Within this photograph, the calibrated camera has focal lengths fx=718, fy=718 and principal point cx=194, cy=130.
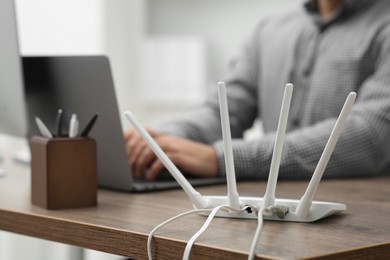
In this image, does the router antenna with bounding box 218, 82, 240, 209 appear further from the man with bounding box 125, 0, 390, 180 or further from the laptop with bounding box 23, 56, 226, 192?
the man with bounding box 125, 0, 390, 180

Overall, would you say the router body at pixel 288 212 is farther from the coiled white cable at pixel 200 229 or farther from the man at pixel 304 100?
the man at pixel 304 100

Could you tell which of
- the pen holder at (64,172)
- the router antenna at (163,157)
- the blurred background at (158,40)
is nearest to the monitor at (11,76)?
the pen holder at (64,172)

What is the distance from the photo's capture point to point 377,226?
2.90 feet

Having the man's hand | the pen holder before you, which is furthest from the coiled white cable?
the man's hand

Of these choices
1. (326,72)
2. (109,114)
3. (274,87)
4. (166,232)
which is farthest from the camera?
(274,87)

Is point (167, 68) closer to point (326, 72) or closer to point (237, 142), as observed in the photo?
point (326, 72)

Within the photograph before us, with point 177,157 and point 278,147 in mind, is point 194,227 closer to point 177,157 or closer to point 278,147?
point 278,147

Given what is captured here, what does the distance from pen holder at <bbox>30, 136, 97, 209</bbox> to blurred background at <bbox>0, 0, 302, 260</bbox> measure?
6.89 ft

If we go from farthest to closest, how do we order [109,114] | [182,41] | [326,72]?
[182,41] < [326,72] < [109,114]

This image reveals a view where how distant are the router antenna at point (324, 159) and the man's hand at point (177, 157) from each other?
0.45 meters

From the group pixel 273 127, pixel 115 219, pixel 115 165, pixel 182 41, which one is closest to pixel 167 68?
pixel 182 41

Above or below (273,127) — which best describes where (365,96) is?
above

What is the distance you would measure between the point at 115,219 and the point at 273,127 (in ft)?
3.24

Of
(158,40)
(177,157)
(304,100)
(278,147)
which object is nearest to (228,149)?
(278,147)
